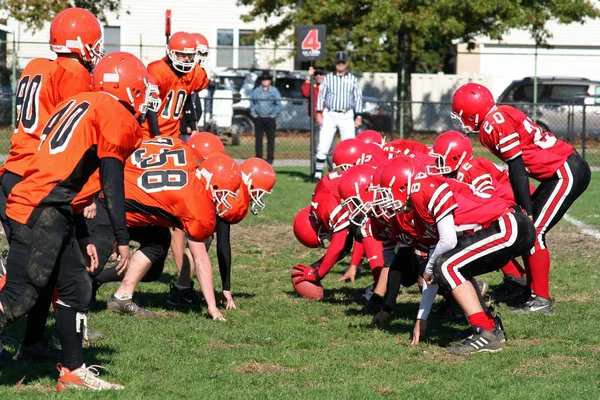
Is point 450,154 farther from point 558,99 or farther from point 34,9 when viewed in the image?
point 34,9

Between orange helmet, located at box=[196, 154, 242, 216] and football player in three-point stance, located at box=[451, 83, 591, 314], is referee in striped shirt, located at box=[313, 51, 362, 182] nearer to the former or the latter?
football player in three-point stance, located at box=[451, 83, 591, 314]

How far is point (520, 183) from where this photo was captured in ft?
21.7

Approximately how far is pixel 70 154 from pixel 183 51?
3598 millimetres

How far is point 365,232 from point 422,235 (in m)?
1.26

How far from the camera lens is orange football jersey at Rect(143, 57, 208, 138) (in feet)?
26.2

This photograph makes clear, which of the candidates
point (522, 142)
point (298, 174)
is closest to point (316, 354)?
point (522, 142)

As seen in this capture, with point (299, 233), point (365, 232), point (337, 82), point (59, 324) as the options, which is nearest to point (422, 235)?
point (365, 232)

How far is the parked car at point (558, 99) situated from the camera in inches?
830

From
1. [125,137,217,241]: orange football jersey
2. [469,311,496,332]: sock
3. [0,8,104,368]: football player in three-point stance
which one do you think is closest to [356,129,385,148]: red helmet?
[125,137,217,241]: orange football jersey

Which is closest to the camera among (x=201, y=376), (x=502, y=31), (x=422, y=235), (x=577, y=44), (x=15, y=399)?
(x=15, y=399)

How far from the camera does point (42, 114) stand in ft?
17.9

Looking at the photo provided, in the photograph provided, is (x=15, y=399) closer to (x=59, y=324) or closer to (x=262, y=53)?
(x=59, y=324)

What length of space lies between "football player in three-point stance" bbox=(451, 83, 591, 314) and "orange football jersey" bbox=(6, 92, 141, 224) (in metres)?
3.02

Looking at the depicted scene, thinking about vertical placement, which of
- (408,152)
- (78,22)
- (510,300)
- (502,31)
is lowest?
(510,300)
